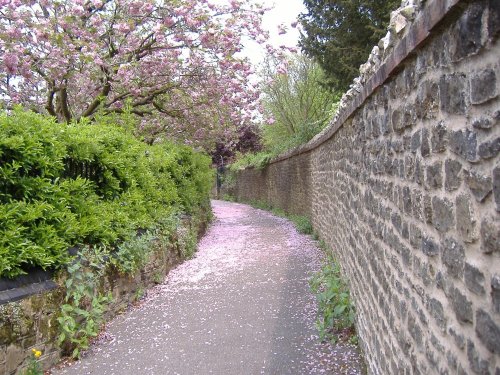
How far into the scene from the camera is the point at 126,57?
9078 mm

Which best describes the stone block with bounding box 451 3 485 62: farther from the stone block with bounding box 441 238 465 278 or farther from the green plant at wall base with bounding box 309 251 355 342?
the green plant at wall base with bounding box 309 251 355 342

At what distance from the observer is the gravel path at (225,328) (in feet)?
14.0

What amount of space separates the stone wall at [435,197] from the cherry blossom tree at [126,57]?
552 cm

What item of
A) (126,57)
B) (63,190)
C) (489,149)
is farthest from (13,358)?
(126,57)

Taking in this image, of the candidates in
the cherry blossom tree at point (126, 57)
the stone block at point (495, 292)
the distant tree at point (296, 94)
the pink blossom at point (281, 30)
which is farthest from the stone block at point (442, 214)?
the distant tree at point (296, 94)

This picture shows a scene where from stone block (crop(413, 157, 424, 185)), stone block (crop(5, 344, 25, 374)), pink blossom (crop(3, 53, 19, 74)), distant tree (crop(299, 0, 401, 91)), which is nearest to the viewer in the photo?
stone block (crop(413, 157, 424, 185))

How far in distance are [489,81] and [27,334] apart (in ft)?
12.8

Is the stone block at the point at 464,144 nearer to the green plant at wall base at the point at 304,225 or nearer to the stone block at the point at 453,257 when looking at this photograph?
the stone block at the point at 453,257

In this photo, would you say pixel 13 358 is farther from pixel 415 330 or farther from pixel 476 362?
pixel 476 362

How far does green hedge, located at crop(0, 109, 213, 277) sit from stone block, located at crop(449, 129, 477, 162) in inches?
138

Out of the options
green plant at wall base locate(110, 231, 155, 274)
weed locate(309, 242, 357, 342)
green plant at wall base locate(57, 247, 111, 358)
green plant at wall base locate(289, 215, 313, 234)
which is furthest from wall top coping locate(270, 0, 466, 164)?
green plant at wall base locate(289, 215, 313, 234)

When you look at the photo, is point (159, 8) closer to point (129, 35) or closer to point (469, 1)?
point (129, 35)

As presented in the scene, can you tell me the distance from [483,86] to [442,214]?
0.65 meters

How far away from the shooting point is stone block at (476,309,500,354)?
1360 mm
